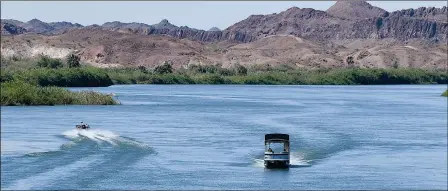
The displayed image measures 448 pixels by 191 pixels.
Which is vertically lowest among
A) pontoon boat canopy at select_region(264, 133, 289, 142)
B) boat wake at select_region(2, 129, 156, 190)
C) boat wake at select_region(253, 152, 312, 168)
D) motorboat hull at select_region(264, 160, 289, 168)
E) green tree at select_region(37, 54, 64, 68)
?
boat wake at select_region(253, 152, 312, 168)

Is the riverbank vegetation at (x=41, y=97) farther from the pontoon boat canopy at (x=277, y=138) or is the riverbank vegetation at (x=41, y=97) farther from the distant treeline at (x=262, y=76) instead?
the distant treeline at (x=262, y=76)

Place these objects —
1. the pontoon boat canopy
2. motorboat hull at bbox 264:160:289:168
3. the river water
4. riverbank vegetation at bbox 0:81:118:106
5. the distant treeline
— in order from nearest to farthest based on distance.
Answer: the river water
motorboat hull at bbox 264:160:289:168
the pontoon boat canopy
riverbank vegetation at bbox 0:81:118:106
the distant treeline

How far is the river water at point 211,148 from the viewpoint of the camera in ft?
119

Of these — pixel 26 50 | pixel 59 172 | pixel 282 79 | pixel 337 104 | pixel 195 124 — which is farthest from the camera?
pixel 26 50

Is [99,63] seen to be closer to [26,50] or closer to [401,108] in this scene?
[26,50]

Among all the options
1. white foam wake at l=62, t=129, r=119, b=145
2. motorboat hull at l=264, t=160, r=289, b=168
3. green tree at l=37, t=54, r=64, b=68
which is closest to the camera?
motorboat hull at l=264, t=160, r=289, b=168

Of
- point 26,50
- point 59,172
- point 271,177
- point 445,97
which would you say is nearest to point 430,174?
point 271,177

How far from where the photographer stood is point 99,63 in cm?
18275

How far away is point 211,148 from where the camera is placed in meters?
47.1

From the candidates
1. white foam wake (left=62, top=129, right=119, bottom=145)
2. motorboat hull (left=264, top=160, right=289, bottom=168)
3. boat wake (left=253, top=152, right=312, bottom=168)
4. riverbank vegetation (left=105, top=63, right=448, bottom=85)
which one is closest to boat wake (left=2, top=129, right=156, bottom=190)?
white foam wake (left=62, top=129, right=119, bottom=145)

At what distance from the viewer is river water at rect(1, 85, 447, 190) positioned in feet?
119

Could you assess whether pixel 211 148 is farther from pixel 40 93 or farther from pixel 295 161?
pixel 40 93

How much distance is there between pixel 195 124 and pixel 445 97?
53769 mm

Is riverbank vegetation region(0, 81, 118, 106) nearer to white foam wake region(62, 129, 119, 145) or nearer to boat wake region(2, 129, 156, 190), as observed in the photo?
white foam wake region(62, 129, 119, 145)
